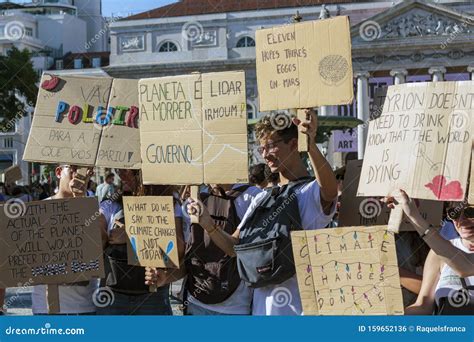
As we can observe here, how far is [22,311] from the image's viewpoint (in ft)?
27.2

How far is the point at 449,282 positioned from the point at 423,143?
20.9 inches

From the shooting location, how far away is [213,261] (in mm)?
4426

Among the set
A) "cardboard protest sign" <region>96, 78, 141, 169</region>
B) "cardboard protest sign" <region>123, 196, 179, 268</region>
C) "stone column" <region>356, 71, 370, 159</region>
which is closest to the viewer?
"cardboard protest sign" <region>123, 196, 179, 268</region>

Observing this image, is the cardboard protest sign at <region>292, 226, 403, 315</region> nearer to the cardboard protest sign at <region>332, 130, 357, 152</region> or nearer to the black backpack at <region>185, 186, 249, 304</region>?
the black backpack at <region>185, 186, 249, 304</region>

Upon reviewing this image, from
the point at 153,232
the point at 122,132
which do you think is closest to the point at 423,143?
the point at 153,232

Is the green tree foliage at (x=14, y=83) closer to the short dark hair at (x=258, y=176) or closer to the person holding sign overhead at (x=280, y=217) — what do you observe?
the short dark hair at (x=258, y=176)

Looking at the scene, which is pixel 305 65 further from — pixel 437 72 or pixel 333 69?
pixel 437 72

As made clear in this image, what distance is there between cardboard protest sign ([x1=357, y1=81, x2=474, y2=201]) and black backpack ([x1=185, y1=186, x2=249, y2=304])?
0.79 meters

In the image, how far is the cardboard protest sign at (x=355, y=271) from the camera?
12.2ft

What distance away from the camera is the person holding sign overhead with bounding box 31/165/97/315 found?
459cm

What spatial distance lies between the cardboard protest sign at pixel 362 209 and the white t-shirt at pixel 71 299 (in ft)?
4.11

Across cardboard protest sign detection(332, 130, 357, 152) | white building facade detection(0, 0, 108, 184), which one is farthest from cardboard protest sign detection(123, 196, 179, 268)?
white building facade detection(0, 0, 108, 184)
